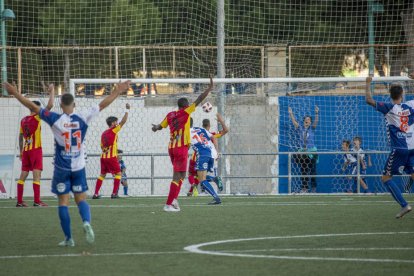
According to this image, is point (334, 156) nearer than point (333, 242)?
No

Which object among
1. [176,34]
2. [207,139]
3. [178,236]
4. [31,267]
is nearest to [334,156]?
[207,139]

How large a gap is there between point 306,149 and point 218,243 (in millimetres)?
13907

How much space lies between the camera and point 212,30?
28.5 meters

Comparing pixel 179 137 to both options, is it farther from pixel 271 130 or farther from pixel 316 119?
pixel 271 130

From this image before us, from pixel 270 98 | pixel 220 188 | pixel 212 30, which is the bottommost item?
pixel 220 188

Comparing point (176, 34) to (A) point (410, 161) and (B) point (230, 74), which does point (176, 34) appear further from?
(A) point (410, 161)

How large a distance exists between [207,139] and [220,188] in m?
2.10

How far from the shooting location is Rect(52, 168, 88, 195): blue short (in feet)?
32.8

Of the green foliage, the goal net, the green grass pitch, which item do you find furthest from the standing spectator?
the green foliage

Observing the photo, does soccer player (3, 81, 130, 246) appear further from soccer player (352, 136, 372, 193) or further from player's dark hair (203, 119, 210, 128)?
soccer player (352, 136, 372, 193)

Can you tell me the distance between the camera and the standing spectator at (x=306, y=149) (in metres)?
23.6

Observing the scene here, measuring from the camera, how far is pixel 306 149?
23.6 metres

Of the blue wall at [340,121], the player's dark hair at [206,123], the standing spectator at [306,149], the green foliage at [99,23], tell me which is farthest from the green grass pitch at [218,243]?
the green foliage at [99,23]

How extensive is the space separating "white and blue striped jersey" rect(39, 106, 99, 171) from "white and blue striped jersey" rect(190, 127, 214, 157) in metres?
A: 8.98
